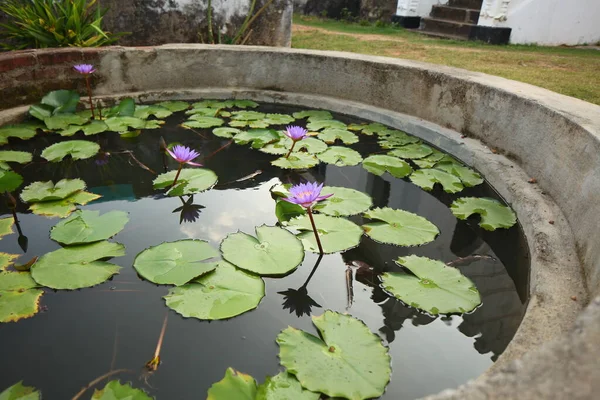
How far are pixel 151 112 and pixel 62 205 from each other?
136 centimetres

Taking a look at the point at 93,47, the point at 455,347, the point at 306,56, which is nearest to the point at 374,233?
the point at 455,347

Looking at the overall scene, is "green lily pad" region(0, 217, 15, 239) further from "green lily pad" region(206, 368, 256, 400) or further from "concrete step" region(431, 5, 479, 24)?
"concrete step" region(431, 5, 479, 24)

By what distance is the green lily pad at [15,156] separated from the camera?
225 cm

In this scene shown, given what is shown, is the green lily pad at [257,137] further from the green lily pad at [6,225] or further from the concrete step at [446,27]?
the concrete step at [446,27]

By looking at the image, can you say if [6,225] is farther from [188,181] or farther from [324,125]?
[324,125]

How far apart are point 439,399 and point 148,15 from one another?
159 inches

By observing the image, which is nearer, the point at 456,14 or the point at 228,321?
the point at 228,321

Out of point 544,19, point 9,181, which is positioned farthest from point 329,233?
point 544,19

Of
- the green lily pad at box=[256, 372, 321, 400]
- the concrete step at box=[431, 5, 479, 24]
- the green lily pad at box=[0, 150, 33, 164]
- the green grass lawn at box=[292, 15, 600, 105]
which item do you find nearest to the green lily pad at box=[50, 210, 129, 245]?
the green lily pad at box=[0, 150, 33, 164]

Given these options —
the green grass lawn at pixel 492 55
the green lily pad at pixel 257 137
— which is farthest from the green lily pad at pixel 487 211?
the green grass lawn at pixel 492 55

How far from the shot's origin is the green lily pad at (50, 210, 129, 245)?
5.32ft

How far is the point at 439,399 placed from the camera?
0.60 metres

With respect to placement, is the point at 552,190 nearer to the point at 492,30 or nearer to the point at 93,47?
the point at 93,47

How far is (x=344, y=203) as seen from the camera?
198 cm
